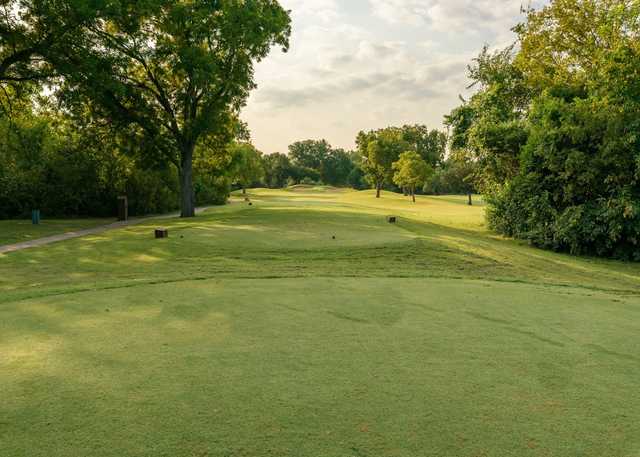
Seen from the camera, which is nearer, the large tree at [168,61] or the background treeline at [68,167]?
the large tree at [168,61]

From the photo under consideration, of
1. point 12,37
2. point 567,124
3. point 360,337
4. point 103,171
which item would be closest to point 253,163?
point 103,171

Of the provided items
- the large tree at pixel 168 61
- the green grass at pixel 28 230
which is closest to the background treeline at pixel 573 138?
the large tree at pixel 168 61

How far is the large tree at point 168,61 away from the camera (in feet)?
66.3

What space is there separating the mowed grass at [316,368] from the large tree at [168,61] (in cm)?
1557

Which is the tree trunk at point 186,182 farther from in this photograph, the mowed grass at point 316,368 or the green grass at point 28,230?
Result: the mowed grass at point 316,368

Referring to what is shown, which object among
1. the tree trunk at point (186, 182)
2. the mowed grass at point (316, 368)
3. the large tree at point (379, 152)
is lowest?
the mowed grass at point (316, 368)

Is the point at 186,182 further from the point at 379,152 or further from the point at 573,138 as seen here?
the point at 379,152

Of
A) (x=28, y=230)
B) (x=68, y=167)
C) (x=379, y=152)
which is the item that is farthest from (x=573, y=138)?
(x=379, y=152)

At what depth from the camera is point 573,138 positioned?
16.7m

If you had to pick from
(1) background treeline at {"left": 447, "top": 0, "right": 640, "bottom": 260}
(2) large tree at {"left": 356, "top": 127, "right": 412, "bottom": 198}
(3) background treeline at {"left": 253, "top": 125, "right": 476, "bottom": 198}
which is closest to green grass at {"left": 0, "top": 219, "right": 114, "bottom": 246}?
(1) background treeline at {"left": 447, "top": 0, "right": 640, "bottom": 260}

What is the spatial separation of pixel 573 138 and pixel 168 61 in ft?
64.1

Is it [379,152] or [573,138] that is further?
[379,152]

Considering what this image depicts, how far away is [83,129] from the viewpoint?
25.5 m

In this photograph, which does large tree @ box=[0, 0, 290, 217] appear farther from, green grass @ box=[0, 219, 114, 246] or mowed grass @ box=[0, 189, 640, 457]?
mowed grass @ box=[0, 189, 640, 457]
